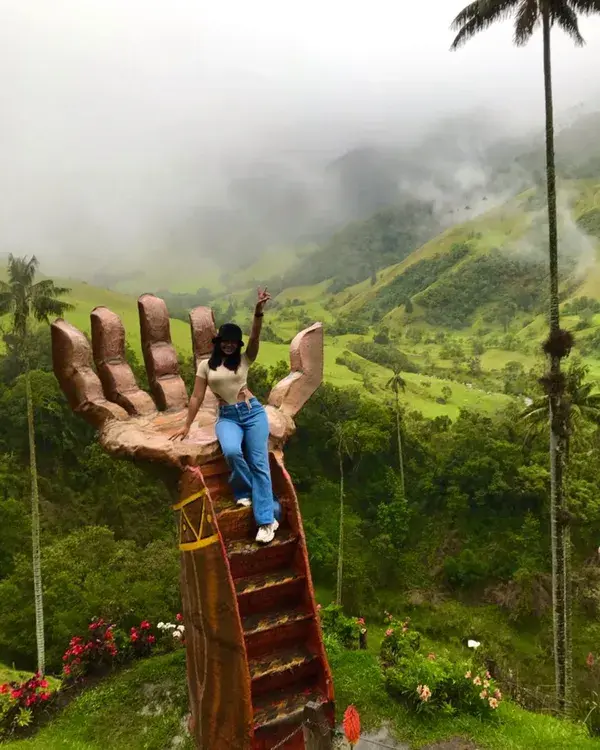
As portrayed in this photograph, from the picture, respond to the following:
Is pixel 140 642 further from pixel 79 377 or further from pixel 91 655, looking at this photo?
pixel 79 377

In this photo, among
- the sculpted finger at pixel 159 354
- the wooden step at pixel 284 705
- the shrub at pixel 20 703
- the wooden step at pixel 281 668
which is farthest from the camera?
the shrub at pixel 20 703

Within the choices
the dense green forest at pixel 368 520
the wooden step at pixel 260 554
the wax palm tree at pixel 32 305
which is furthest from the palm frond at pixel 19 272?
the wooden step at pixel 260 554

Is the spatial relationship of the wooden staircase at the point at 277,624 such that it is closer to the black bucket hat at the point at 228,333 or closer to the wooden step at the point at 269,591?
the wooden step at the point at 269,591

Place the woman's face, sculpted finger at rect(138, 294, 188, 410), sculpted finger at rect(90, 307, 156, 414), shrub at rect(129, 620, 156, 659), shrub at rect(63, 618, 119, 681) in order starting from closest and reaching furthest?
the woman's face → sculpted finger at rect(90, 307, 156, 414) → sculpted finger at rect(138, 294, 188, 410) → shrub at rect(63, 618, 119, 681) → shrub at rect(129, 620, 156, 659)

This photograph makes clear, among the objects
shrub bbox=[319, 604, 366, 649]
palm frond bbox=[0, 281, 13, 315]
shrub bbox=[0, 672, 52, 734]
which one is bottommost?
shrub bbox=[319, 604, 366, 649]

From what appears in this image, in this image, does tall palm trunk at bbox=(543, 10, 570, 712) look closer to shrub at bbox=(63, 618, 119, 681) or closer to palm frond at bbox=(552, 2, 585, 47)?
palm frond at bbox=(552, 2, 585, 47)

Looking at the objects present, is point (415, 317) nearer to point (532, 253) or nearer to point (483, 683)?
point (532, 253)

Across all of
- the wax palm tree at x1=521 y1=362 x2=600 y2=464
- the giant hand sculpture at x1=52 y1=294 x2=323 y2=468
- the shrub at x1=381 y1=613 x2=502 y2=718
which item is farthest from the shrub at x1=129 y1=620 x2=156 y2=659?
the wax palm tree at x1=521 y1=362 x2=600 y2=464

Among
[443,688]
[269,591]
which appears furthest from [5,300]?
[443,688]
